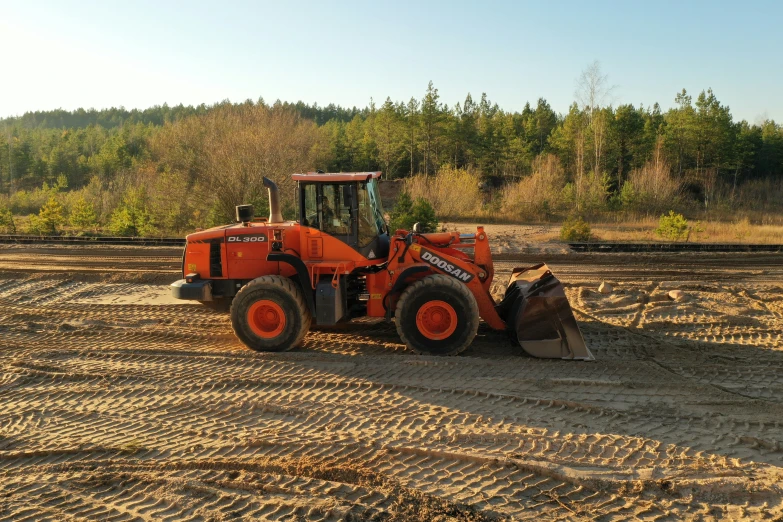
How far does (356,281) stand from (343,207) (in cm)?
117

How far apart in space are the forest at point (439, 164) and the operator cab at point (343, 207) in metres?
14.5

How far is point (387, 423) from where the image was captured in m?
6.25

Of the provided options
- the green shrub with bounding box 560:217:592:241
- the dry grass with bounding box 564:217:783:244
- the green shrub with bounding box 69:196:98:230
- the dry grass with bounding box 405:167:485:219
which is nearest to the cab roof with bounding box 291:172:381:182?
the green shrub with bounding box 560:217:592:241

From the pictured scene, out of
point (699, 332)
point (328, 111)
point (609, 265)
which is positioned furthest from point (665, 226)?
point (328, 111)

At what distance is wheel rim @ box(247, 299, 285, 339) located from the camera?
28.4 ft

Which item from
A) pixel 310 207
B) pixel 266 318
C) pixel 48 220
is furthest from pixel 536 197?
pixel 266 318

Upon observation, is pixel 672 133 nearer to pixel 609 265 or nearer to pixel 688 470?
pixel 609 265

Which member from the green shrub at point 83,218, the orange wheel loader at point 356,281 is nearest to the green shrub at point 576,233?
the orange wheel loader at point 356,281

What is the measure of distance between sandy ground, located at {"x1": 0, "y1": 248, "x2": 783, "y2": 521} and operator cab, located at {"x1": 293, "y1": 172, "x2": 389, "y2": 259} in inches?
64.7

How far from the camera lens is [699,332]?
9586 millimetres

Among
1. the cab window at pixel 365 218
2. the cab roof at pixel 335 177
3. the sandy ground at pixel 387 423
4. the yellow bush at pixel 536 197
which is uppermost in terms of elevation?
the yellow bush at pixel 536 197

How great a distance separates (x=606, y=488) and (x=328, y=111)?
123374 millimetres

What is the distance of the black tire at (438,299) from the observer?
8211 millimetres

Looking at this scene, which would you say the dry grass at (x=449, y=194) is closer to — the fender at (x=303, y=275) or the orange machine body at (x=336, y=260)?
the orange machine body at (x=336, y=260)
